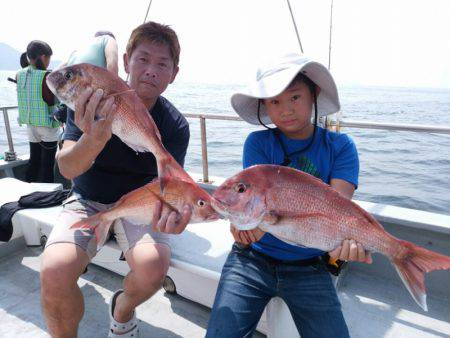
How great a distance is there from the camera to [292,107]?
80.7 inches

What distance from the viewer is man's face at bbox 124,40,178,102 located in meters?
2.30

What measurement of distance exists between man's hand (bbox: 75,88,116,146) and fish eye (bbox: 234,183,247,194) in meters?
0.70

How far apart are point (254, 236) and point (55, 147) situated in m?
4.35

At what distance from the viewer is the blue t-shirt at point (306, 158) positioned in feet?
6.84

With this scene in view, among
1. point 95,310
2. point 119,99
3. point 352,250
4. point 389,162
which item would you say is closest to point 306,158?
point 352,250

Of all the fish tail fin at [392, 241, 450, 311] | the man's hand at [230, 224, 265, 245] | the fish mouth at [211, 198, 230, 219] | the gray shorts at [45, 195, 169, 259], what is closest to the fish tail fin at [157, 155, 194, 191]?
the fish mouth at [211, 198, 230, 219]

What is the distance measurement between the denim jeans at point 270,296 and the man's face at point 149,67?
121cm

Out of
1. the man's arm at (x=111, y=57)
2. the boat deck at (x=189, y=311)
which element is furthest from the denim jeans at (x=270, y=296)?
A: the man's arm at (x=111, y=57)

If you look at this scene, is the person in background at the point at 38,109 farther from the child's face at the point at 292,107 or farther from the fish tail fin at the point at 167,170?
the child's face at the point at 292,107

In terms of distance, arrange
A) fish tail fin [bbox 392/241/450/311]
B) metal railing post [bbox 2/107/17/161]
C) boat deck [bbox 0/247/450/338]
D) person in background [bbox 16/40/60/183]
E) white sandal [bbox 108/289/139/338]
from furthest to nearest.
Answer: person in background [bbox 16/40/60/183], metal railing post [bbox 2/107/17/161], boat deck [bbox 0/247/450/338], white sandal [bbox 108/289/139/338], fish tail fin [bbox 392/241/450/311]

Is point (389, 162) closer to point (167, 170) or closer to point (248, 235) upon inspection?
point (248, 235)

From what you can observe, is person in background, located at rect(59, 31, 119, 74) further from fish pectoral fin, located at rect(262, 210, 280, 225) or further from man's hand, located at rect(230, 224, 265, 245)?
fish pectoral fin, located at rect(262, 210, 280, 225)

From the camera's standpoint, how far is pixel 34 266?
3.33m

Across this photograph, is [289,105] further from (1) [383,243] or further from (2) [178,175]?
(1) [383,243]
